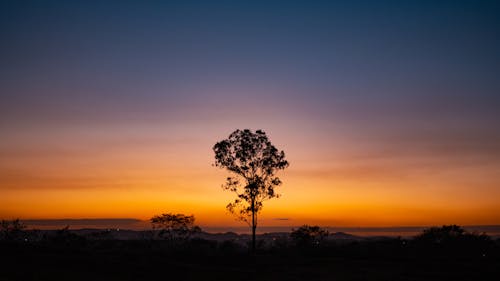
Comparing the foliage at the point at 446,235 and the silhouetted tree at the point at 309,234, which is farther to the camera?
the silhouetted tree at the point at 309,234

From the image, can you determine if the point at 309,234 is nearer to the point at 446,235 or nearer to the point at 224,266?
the point at 446,235

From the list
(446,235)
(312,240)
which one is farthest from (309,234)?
(446,235)

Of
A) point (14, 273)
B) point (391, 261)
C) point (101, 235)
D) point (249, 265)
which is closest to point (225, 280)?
point (249, 265)

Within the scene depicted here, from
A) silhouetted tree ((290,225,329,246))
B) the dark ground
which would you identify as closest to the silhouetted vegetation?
the dark ground

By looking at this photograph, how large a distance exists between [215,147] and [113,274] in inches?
1144

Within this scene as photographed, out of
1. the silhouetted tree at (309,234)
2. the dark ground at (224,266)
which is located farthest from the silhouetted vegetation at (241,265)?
the silhouetted tree at (309,234)

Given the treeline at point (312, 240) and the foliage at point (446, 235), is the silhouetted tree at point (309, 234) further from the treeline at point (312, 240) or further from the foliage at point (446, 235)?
the foliage at point (446, 235)

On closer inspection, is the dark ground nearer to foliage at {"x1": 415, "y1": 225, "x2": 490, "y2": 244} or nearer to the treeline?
the treeline

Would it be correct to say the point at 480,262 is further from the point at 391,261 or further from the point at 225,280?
the point at 225,280

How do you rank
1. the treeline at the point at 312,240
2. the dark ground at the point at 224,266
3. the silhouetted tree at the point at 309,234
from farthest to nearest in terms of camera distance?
the silhouetted tree at the point at 309,234, the treeline at the point at 312,240, the dark ground at the point at 224,266

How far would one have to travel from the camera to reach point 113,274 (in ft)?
129

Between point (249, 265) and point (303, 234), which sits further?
point (303, 234)

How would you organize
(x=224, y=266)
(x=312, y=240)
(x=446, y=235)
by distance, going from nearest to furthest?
(x=224, y=266) → (x=446, y=235) → (x=312, y=240)

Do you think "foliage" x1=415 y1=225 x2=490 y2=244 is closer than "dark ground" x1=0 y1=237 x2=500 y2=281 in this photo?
No
